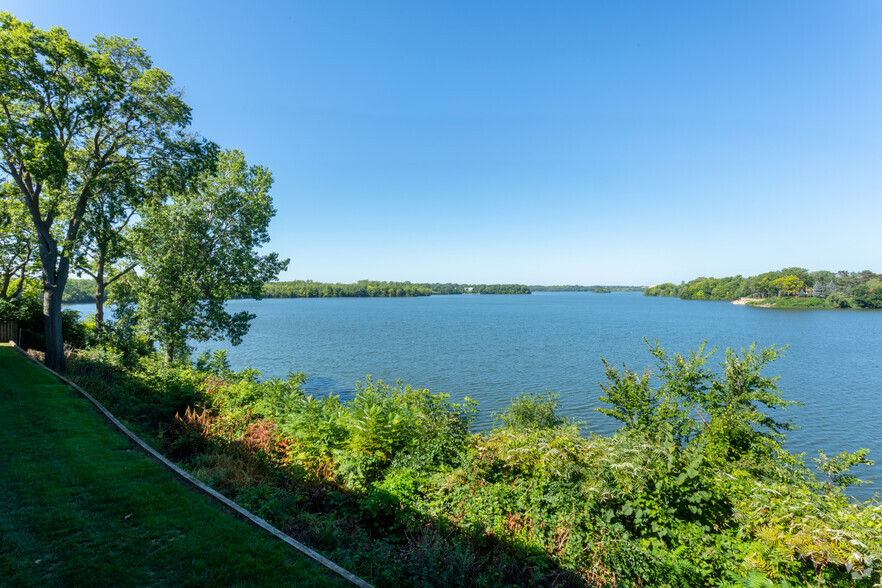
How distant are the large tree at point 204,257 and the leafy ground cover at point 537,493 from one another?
12.5 meters

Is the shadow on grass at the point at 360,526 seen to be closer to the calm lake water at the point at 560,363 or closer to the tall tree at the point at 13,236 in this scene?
the calm lake water at the point at 560,363

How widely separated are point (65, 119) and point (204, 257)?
33.7ft

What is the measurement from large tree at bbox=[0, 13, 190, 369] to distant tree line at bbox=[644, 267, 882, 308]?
164603 mm

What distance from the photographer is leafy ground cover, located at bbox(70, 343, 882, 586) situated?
216 inches

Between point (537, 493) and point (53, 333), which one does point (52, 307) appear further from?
point (537, 493)

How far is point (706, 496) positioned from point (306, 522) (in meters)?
6.82

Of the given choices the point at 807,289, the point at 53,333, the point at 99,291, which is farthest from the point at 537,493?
the point at 807,289

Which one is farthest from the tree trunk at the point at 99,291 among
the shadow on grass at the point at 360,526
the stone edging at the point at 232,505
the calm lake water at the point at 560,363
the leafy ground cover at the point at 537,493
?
the shadow on grass at the point at 360,526

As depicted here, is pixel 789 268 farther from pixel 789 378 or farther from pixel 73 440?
pixel 73 440

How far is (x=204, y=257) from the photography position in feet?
77.2

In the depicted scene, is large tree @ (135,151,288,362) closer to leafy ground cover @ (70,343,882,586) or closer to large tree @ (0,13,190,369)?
large tree @ (0,13,190,369)

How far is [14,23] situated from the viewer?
1314cm

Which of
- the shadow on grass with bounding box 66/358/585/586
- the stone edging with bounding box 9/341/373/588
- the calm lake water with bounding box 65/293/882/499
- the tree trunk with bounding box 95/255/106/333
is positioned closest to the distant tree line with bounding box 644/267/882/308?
the calm lake water with bounding box 65/293/882/499

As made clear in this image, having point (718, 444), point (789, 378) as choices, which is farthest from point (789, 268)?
Result: point (718, 444)
